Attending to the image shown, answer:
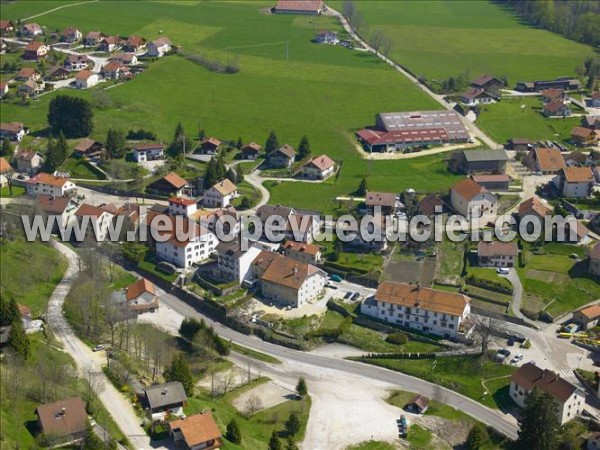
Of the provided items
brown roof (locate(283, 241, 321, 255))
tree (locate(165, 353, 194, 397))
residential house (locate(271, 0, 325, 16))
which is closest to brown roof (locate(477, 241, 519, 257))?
brown roof (locate(283, 241, 321, 255))

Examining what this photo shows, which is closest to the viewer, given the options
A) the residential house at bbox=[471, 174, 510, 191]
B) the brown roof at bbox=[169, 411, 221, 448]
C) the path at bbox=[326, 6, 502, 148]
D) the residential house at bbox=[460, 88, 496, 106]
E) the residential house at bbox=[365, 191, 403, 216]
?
the brown roof at bbox=[169, 411, 221, 448]

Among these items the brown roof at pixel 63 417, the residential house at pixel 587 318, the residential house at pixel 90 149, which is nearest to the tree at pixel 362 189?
the residential house at pixel 587 318

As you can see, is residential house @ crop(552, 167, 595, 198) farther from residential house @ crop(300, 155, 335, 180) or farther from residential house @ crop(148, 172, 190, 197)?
residential house @ crop(148, 172, 190, 197)

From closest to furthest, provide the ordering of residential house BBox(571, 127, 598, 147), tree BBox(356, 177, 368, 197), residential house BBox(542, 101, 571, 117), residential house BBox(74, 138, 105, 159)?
tree BBox(356, 177, 368, 197), residential house BBox(74, 138, 105, 159), residential house BBox(571, 127, 598, 147), residential house BBox(542, 101, 571, 117)

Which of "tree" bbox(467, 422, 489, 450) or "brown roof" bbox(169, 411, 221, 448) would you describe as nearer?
"brown roof" bbox(169, 411, 221, 448)

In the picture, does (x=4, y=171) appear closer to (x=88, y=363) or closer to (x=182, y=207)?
(x=182, y=207)

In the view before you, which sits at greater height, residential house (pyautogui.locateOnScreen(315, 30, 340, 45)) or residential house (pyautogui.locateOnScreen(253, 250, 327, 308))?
residential house (pyautogui.locateOnScreen(315, 30, 340, 45))

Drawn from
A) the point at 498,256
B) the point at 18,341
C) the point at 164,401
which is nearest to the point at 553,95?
the point at 498,256
